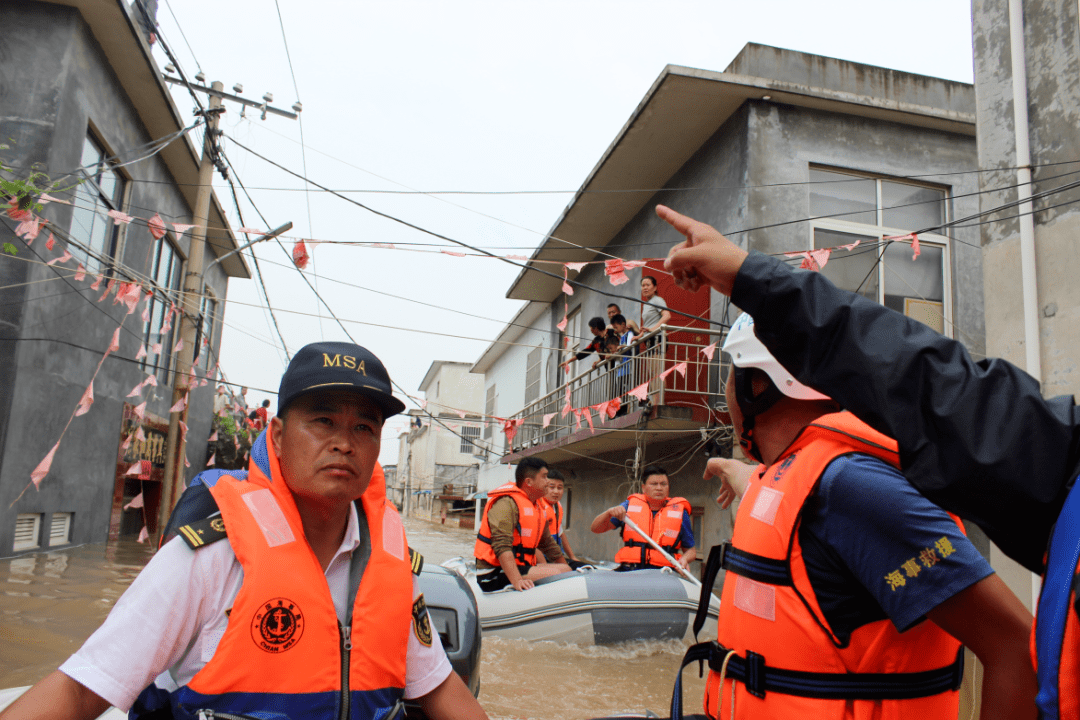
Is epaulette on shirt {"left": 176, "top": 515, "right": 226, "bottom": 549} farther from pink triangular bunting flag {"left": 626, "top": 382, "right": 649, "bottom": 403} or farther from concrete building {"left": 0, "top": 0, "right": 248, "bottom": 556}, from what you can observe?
pink triangular bunting flag {"left": 626, "top": 382, "right": 649, "bottom": 403}

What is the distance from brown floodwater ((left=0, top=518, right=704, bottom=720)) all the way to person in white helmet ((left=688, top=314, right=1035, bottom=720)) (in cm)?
482

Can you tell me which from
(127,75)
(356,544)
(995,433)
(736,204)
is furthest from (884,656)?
(127,75)

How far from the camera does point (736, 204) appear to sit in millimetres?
11273

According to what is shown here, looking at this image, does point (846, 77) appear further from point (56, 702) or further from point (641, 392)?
point (56, 702)

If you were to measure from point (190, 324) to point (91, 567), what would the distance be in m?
3.94

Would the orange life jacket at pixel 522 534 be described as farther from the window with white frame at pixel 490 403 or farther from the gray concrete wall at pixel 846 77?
the window with white frame at pixel 490 403

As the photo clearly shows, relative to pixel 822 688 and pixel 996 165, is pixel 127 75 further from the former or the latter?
pixel 822 688

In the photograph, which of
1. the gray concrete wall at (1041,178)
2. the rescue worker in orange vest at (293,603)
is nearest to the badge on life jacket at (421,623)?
the rescue worker in orange vest at (293,603)

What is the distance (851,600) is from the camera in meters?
1.66

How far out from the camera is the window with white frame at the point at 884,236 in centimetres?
1107

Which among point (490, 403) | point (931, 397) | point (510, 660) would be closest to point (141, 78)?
point (510, 660)

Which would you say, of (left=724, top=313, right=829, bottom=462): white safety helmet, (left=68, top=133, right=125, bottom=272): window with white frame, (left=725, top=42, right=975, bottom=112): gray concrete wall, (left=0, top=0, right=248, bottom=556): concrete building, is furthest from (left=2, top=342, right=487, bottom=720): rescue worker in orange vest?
(left=725, top=42, right=975, bottom=112): gray concrete wall

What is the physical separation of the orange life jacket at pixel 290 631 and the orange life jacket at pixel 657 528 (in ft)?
25.4

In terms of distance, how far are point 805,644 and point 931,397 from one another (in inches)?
33.8
